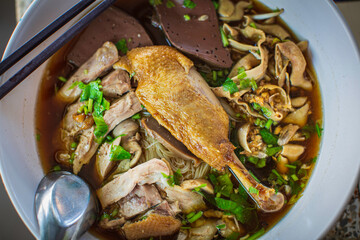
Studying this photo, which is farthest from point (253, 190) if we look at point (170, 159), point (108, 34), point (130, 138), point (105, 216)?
point (108, 34)

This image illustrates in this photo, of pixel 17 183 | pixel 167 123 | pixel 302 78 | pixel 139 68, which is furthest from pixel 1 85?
pixel 302 78

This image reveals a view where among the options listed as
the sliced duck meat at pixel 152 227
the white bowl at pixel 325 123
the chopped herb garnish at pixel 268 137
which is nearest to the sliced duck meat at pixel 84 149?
the white bowl at pixel 325 123

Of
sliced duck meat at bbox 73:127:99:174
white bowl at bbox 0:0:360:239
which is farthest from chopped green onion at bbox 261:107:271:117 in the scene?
sliced duck meat at bbox 73:127:99:174

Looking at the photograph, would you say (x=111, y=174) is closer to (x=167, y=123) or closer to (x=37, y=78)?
(x=167, y=123)

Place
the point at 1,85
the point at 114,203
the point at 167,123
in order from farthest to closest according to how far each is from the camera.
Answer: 1. the point at 114,203
2. the point at 167,123
3. the point at 1,85

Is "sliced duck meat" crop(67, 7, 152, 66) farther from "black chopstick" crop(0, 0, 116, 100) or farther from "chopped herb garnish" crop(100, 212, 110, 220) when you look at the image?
"chopped herb garnish" crop(100, 212, 110, 220)

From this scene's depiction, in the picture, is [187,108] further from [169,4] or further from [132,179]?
[169,4]
